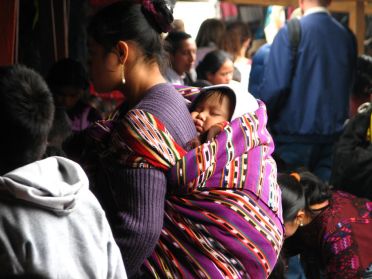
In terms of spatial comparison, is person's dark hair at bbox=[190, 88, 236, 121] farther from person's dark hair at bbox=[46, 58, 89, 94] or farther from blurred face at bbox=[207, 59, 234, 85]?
blurred face at bbox=[207, 59, 234, 85]

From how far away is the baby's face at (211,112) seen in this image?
2813 millimetres

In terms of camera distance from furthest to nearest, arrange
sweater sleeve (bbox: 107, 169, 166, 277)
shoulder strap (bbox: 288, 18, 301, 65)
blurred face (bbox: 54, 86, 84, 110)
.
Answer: shoulder strap (bbox: 288, 18, 301, 65) < blurred face (bbox: 54, 86, 84, 110) < sweater sleeve (bbox: 107, 169, 166, 277)

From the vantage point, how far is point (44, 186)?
6.77 ft

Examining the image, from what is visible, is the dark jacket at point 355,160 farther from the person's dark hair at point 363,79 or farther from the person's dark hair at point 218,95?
the person's dark hair at point 218,95

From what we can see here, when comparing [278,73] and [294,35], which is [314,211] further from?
[294,35]

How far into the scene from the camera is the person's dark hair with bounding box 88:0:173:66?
107 inches

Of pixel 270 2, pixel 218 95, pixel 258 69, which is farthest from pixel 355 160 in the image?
pixel 270 2

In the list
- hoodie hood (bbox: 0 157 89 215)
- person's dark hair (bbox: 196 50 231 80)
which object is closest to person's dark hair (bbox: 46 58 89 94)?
person's dark hair (bbox: 196 50 231 80)

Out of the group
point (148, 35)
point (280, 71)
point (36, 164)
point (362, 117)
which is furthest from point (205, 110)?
point (280, 71)

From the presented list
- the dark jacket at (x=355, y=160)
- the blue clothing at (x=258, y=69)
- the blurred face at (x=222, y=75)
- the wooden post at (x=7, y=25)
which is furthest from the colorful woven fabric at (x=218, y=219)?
the blurred face at (x=222, y=75)

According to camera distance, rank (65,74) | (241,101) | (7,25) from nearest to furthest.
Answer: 1. (241,101)
2. (7,25)
3. (65,74)

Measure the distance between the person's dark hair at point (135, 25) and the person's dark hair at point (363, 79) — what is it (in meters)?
2.78

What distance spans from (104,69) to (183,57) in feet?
8.90

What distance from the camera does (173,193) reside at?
8.54ft
